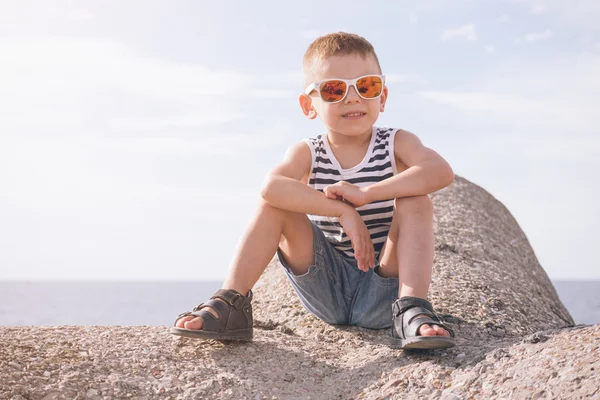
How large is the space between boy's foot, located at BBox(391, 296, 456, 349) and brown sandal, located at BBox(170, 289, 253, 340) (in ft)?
2.78

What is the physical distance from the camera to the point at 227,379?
121 inches

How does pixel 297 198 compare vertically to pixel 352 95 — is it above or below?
below

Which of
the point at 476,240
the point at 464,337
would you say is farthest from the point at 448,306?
the point at 476,240

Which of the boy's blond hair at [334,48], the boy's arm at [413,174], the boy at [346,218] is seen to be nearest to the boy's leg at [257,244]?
the boy at [346,218]

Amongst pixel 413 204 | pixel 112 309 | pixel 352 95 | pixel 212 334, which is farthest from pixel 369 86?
pixel 112 309

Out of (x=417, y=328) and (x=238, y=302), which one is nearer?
(x=417, y=328)

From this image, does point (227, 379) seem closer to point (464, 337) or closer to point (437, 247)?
point (464, 337)

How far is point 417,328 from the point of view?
3.06 metres

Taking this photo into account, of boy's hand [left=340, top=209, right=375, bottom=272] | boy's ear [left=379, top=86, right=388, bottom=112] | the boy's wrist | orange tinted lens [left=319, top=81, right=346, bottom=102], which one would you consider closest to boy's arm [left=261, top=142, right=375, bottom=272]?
boy's hand [left=340, top=209, right=375, bottom=272]

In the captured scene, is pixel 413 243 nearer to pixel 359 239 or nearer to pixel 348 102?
pixel 359 239

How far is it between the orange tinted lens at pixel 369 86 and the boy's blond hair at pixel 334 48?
170 millimetres

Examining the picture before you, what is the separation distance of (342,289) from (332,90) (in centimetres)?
128

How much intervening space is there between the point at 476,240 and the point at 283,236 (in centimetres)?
366

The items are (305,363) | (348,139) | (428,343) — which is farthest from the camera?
(348,139)
